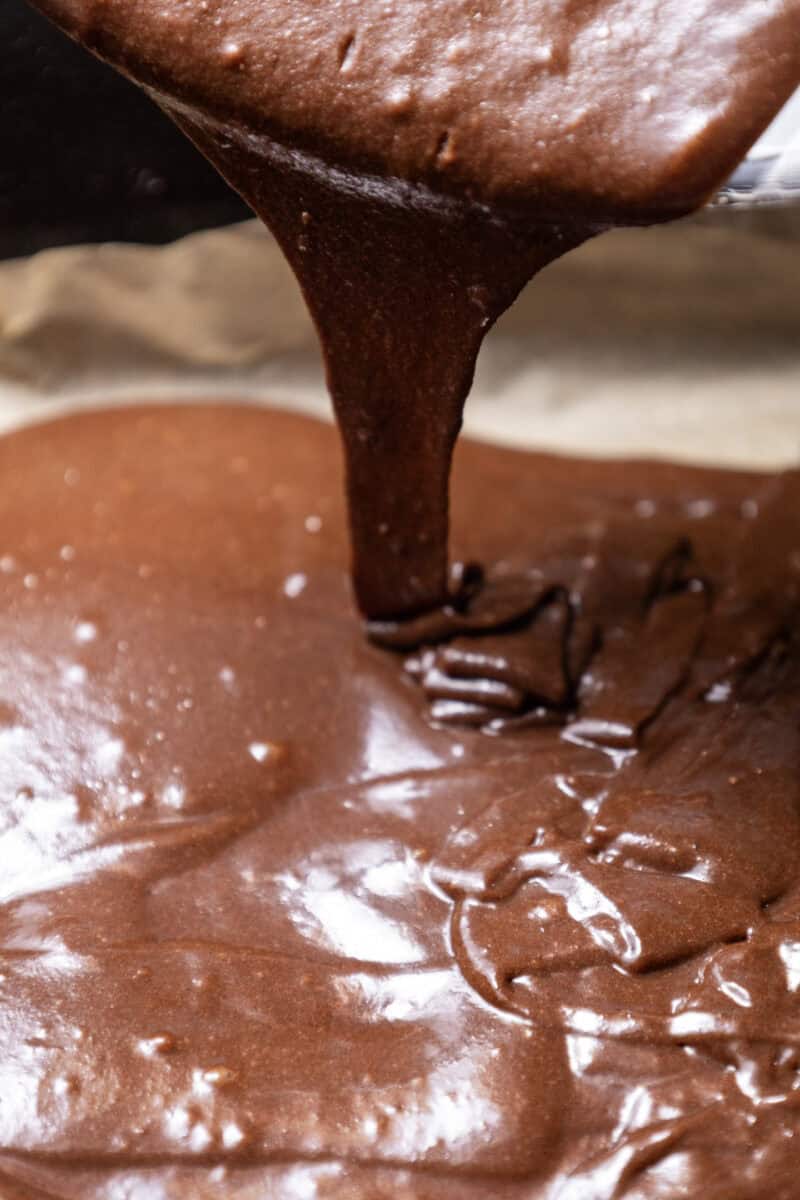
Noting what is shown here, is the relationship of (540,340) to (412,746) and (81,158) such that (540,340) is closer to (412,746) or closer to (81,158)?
(81,158)

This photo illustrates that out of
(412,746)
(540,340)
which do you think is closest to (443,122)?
(412,746)

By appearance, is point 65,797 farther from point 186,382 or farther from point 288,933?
point 186,382

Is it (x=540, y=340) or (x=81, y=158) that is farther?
(x=540, y=340)

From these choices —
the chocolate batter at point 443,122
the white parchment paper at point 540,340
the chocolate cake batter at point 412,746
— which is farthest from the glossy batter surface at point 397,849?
the chocolate batter at point 443,122

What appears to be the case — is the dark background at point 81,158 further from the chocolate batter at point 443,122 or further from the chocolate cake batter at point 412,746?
the chocolate batter at point 443,122

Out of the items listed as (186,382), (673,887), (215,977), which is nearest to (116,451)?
(186,382)

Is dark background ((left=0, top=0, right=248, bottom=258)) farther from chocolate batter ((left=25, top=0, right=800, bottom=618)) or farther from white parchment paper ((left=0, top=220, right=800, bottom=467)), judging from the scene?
chocolate batter ((left=25, top=0, right=800, bottom=618))

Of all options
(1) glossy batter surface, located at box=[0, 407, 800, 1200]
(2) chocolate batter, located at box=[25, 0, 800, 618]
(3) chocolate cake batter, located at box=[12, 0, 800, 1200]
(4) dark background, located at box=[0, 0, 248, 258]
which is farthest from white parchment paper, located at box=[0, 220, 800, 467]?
(2) chocolate batter, located at box=[25, 0, 800, 618]
